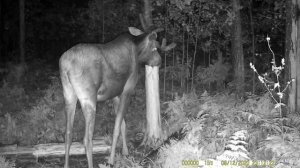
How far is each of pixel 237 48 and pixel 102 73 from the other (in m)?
6.25

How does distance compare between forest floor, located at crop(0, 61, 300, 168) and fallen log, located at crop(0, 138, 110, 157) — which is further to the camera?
fallen log, located at crop(0, 138, 110, 157)

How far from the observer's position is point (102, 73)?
293 inches

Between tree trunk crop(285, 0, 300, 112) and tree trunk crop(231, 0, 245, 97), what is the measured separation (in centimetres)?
284

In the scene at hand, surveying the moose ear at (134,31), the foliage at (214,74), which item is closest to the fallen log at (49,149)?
the moose ear at (134,31)

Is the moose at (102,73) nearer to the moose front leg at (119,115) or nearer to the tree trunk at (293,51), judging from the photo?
the moose front leg at (119,115)

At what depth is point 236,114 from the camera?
7762 mm

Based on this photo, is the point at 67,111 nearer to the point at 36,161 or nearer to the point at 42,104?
the point at 36,161

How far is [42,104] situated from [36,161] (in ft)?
15.3

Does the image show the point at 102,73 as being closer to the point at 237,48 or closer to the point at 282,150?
the point at 282,150

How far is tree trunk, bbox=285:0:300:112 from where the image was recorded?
882 centimetres

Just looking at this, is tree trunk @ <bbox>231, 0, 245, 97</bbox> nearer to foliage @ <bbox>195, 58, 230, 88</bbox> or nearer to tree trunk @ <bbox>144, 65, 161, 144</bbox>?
tree trunk @ <bbox>144, 65, 161, 144</bbox>

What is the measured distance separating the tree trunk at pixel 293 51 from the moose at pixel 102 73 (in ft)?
10.0

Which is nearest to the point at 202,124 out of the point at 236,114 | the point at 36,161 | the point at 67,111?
the point at 236,114
